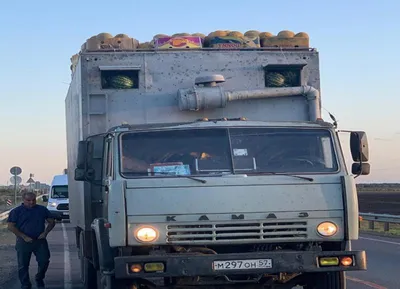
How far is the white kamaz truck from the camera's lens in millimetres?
8031

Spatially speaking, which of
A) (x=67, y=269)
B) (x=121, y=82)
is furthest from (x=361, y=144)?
(x=67, y=269)

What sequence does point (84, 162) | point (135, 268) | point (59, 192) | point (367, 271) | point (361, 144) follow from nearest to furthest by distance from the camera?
point (135, 268) < point (361, 144) < point (84, 162) < point (367, 271) < point (59, 192)

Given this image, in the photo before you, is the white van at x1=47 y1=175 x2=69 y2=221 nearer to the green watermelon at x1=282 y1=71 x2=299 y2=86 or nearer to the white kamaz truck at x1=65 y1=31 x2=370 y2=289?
the white kamaz truck at x1=65 y1=31 x2=370 y2=289

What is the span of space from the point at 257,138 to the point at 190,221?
138cm

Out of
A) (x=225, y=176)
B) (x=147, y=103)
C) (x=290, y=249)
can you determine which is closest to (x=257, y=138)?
(x=225, y=176)

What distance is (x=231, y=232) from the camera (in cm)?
809

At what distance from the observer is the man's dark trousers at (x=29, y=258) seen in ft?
40.8

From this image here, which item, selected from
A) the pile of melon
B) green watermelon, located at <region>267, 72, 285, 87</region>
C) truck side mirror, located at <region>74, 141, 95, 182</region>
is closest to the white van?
the pile of melon

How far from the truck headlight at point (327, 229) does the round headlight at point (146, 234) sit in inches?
69.0

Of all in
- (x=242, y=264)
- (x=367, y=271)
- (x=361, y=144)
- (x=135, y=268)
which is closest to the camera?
(x=135, y=268)

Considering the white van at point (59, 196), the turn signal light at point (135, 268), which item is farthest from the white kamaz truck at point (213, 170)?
the white van at point (59, 196)

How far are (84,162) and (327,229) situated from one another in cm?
305

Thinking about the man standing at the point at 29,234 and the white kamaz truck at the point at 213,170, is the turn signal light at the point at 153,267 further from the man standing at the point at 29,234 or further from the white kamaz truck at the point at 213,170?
the man standing at the point at 29,234

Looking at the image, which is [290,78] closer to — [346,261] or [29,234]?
[346,261]
